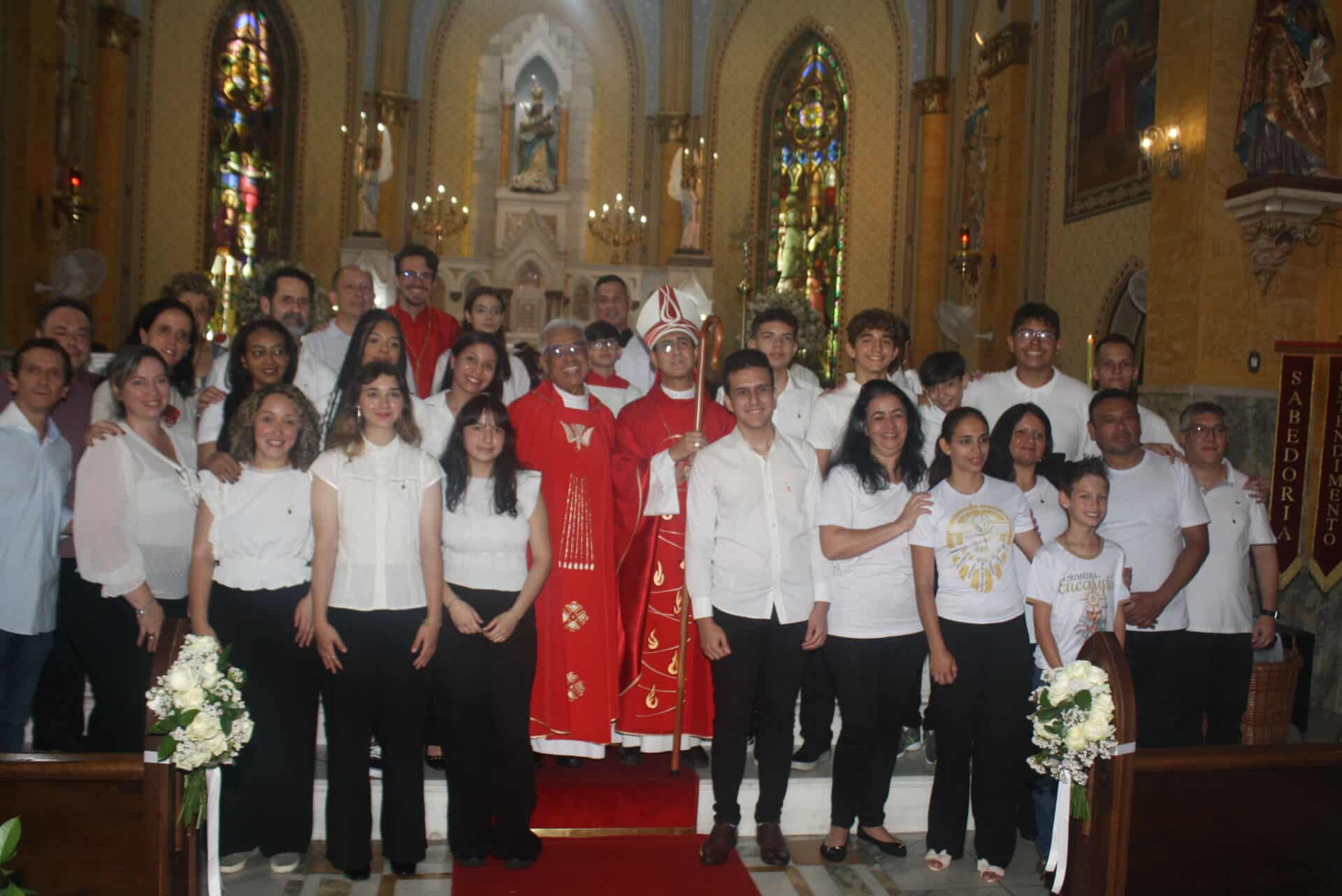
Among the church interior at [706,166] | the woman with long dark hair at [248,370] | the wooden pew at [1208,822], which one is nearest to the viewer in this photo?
the wooden pew at [1208,822]

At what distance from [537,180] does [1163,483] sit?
39.0ft

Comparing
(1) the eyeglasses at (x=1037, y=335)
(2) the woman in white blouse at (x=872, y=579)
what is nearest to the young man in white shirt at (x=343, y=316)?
(2) the woman in white blouse at (x=872, y=579)

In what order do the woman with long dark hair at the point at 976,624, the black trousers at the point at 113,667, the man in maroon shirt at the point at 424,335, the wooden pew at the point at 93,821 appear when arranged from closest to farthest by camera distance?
the wooden pew at the point at 93,821, the black trousers at the point at 113,667, the woman with long dark hair at the point at 976,624, the man in maroon shirt at the point at 424,335

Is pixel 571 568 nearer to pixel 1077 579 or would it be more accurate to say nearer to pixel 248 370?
pixel 248 370

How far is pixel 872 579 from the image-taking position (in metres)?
3.97

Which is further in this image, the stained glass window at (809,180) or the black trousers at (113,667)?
the stained glass window at (809,180)

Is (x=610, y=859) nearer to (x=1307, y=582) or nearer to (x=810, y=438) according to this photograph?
(x=810, y=438)

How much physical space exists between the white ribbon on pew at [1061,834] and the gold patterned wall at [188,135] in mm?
12411

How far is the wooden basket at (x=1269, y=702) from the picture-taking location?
18.1 feet

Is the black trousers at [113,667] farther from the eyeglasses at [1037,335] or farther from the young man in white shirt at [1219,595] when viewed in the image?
the young man in white shirt at [1219,595]

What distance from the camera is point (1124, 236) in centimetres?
988

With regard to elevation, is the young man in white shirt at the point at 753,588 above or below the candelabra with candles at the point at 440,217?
below

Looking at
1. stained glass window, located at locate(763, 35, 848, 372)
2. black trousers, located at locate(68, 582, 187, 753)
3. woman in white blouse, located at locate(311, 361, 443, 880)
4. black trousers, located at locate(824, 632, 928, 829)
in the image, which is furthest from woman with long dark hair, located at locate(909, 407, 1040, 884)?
stained glass window, located at locate(763, 35, 848, 372)

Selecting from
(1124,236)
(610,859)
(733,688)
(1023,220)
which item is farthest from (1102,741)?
(1023,220)
